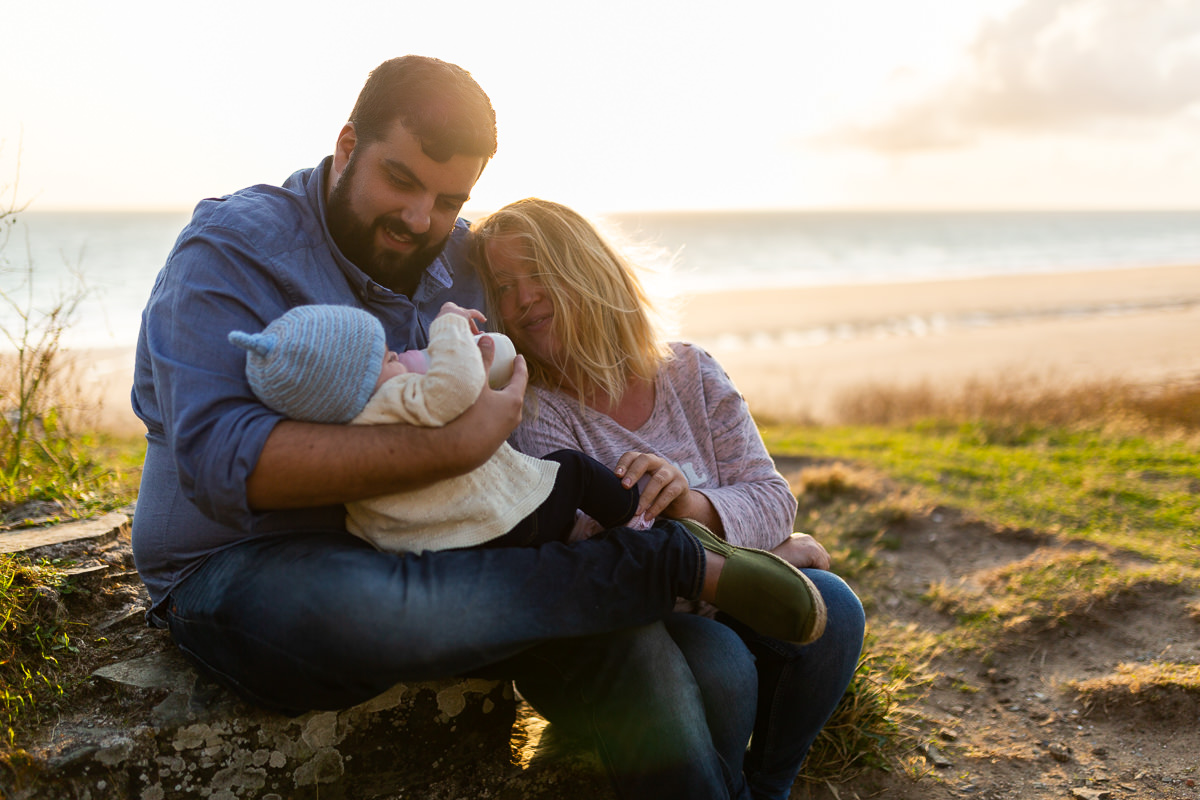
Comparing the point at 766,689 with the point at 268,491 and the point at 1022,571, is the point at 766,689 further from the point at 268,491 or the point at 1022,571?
the point at 1022,571

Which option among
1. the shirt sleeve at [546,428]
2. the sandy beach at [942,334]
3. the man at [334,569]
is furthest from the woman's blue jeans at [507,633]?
the sandy beach at [942,334]

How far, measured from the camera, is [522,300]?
273 cm

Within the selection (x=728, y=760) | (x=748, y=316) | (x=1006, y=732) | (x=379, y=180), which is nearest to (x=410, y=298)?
(x=379, y=180)

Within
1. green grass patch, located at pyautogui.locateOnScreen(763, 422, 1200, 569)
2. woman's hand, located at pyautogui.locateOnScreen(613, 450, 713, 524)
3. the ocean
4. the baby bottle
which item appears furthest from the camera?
the ocean

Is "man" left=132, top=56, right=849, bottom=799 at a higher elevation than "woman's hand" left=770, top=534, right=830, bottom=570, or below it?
higher

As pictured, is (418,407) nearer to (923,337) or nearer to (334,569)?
(334,569)

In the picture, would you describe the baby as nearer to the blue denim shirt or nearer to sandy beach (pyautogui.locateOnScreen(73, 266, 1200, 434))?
the blue denim shirt

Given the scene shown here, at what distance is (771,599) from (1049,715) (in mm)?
1589

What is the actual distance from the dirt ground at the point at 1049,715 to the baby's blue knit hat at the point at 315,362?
1.79 metres

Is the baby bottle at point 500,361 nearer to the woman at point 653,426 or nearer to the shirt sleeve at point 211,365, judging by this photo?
the woman at point 653,426

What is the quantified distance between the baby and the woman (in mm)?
306

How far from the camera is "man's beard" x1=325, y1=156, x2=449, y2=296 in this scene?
242 cm

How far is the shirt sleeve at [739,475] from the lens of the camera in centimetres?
248

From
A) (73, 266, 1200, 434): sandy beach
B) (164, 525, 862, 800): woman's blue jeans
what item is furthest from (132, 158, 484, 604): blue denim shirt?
(73, 266, 1200, 434): sandy beach
